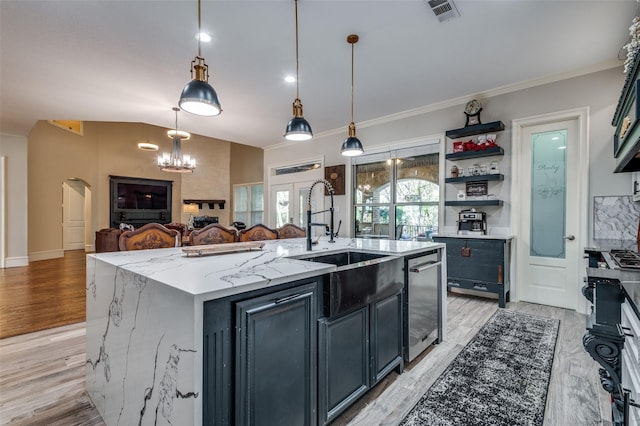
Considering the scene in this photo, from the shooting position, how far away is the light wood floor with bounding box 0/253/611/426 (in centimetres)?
171

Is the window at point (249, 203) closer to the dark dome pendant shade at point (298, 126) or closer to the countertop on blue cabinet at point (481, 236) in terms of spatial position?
the countertop on blue cabinet at point (481, 236)

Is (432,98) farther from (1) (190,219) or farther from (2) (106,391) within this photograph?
(1) (190,219)

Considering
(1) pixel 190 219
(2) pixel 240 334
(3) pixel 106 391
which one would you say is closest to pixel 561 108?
(2) pixel 240 334

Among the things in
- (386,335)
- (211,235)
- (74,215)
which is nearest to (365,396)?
(386,335)

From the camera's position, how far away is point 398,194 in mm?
5160

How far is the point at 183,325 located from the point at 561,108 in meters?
4.60

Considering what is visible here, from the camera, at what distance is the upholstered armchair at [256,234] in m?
3.72

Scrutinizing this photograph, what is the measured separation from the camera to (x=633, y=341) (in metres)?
1.01

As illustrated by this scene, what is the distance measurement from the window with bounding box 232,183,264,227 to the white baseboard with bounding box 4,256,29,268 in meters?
5.53

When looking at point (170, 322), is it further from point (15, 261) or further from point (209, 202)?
point (209, 202)

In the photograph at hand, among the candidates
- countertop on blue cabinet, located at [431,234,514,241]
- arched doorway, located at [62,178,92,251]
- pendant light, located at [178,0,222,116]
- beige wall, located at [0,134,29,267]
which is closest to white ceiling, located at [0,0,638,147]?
pendant light, located at [178,0,222,116]

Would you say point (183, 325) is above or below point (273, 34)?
Answer: below

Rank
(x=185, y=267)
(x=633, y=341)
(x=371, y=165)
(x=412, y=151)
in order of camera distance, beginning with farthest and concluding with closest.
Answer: (x=371, y=165) → (x=412, y=151) → (x=185, y=267) → (x=633, y=341)

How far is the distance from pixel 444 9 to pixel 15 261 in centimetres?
881
